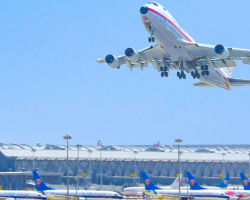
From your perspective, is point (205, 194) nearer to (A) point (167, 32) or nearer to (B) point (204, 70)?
(B) point (204, 70)

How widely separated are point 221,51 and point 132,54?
11420 millimetres

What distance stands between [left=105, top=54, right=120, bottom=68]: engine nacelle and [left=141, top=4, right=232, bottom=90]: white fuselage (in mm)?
7438

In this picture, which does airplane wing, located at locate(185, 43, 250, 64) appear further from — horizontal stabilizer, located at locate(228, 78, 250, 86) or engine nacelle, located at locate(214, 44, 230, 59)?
horizontal stabilizer, located at locate(228, 78, 250, 86)

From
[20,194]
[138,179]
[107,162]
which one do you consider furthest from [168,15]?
[107,162]

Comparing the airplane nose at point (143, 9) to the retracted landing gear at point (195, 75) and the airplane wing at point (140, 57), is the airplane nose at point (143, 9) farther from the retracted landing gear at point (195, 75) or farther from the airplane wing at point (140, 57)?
the retracted landing gear at point (195, 75)

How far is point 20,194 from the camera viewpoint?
80188 millimetres

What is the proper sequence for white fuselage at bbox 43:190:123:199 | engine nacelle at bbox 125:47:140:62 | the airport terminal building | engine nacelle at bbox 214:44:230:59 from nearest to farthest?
engine nacelle at bbox 214:44:230:59 → engine nacelle at bbox 125:47:140:62 → white fuselage at bbox 43:190:123:199 → the airport terminal building

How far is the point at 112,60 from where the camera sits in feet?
216

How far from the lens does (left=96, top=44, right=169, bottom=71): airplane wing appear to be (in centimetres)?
6328

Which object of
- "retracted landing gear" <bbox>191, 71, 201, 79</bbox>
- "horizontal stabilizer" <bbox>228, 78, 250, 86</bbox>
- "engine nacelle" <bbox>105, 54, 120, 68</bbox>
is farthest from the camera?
"horizontal stabilizer" <bbox>228, 78, 250, 86</bbox>

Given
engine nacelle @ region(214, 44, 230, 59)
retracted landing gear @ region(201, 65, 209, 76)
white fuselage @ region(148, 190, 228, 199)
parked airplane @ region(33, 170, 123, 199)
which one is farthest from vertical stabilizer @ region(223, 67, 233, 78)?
parked airplane @ region(33, 170, 123, 199)

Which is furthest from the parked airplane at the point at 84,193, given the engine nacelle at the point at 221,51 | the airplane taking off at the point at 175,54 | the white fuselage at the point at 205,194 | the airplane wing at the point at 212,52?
the engine nacelle at the point at 221,51

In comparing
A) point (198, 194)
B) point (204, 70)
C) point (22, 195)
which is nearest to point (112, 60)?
point (204, 70)

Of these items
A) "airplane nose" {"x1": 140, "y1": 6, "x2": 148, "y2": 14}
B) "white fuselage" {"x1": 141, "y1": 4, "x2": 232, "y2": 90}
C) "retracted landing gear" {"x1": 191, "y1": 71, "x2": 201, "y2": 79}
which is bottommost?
"retracted landing gear" {"x1": 191, "y1": 71, "x2": 201, "y2": 79}
